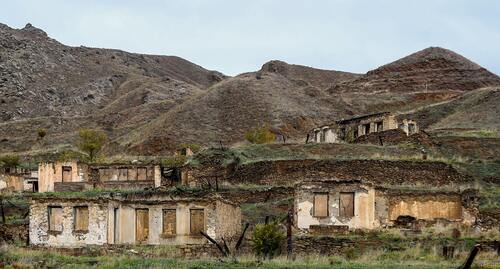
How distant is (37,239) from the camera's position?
130 ft

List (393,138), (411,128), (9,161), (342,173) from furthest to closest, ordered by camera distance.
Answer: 1. (9,161)
2. (411,128)
3. (393,138)
4. (342,173)

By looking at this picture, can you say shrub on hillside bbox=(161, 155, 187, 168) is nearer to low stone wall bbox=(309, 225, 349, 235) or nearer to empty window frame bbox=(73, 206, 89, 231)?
empty window frame bbox=(73, 206, 89, 231)

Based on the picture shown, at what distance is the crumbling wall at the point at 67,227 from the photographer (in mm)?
39094

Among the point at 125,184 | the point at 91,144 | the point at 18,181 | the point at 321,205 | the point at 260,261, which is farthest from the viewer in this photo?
the point at 91,144

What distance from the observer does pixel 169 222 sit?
39.3 metres

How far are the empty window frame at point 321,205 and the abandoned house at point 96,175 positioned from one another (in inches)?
538

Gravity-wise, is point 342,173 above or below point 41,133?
below

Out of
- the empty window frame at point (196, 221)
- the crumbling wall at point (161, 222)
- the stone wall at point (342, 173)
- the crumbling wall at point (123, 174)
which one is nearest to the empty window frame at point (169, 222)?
the crumbling wall at point (161, 222)

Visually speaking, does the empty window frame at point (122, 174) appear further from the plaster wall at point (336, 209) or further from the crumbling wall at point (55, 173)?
the plaster wall at point (336, 209)

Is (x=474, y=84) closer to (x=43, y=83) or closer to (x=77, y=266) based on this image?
(x=43, y=83)

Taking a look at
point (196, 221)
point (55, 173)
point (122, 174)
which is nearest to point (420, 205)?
point (196, 221)

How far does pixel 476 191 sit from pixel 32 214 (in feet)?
65.9

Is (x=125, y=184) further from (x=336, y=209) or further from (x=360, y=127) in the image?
(x=360, y=127)

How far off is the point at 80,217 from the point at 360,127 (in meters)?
27.8
